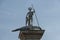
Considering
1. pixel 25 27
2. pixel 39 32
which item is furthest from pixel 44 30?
pixel 25 27

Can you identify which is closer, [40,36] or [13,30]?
[40,36]

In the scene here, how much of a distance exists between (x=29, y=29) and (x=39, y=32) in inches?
29.7

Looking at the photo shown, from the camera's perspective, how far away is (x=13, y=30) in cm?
1550

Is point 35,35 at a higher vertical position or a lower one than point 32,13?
lower

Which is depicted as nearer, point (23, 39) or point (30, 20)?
point (23, 39)

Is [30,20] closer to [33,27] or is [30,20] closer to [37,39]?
[33,27]

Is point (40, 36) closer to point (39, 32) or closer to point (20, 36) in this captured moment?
point (39, 32)

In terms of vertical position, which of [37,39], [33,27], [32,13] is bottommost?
[37,39]

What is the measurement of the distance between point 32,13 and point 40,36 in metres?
2.09

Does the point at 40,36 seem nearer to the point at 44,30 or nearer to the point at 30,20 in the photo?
the point at 44,30

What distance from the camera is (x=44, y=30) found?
14773mm

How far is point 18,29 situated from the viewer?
50.3 feet

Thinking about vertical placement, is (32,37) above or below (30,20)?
below

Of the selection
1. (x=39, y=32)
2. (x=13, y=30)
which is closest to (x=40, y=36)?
(x=39, y=32)
